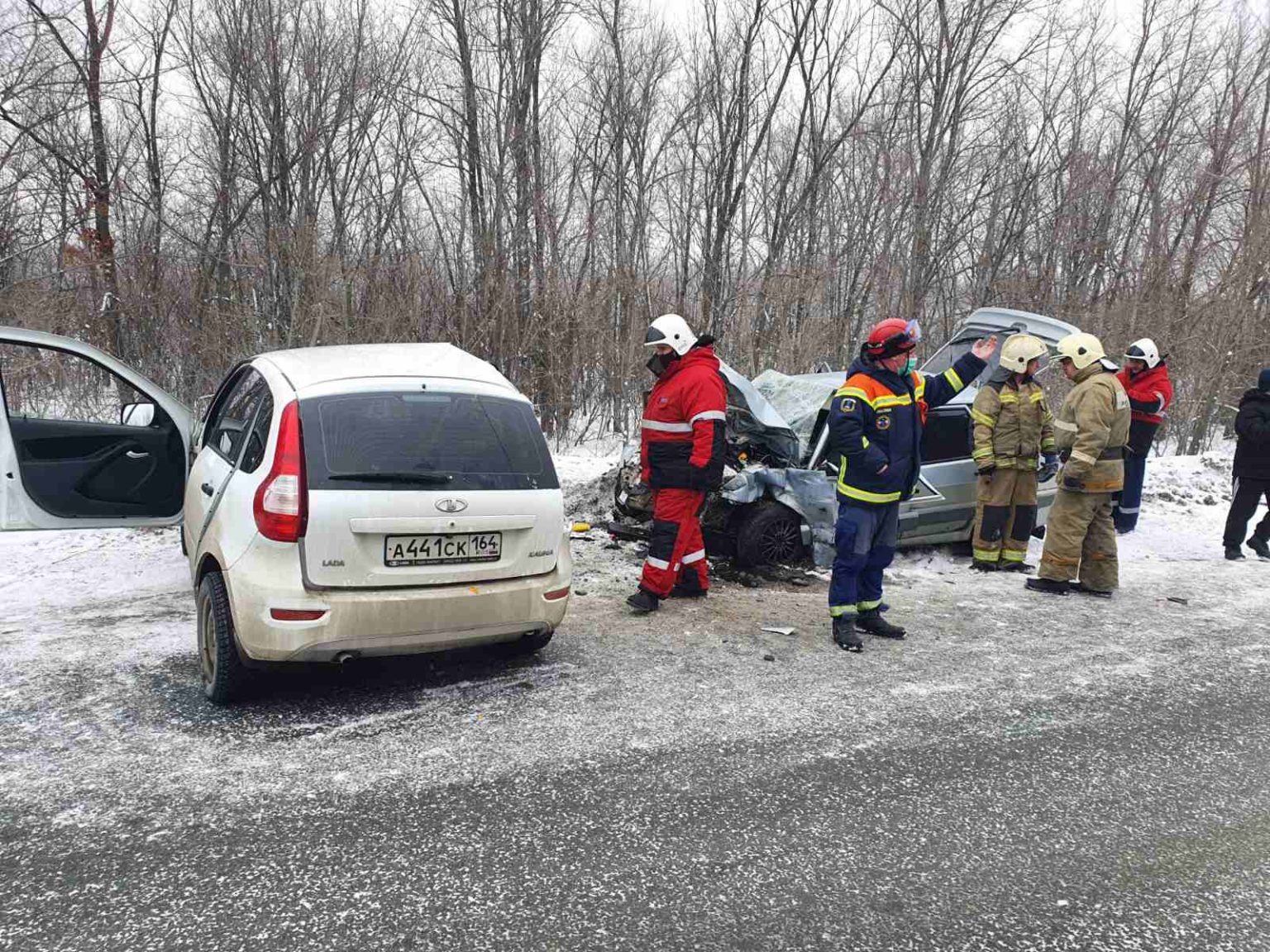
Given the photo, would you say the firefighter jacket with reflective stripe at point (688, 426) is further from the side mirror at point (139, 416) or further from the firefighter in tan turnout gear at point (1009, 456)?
the side mirror at point (139, 416)

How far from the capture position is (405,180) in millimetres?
15750

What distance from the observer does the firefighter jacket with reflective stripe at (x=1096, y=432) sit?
20.9ft

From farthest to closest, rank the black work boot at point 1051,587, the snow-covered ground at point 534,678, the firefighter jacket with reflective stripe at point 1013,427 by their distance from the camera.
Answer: the firefighter jacket with reflective stripe at point 1013,427
the black work boot at point 1051,587
the snow-covered ground at point 534,678

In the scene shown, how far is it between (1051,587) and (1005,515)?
931 mm

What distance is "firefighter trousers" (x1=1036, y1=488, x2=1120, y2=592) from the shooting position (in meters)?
6.60

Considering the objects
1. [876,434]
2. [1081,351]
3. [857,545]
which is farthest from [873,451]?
[1081,351]

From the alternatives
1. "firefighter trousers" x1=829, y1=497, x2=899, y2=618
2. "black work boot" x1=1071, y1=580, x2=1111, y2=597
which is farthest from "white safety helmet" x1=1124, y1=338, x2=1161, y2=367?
"firefighter trousers" x1=829, y1=497, x2=899, y2=618

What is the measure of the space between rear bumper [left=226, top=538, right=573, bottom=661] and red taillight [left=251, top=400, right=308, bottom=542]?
3.0 inches

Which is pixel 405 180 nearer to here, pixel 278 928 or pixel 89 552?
pixel 89 552

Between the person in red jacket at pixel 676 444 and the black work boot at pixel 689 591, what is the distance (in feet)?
1.13

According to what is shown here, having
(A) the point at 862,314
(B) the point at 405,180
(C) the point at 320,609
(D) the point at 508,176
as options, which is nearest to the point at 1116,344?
(A) the point at 862,314

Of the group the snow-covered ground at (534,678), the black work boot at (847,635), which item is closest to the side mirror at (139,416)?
the snow-covered ground at (534,678)

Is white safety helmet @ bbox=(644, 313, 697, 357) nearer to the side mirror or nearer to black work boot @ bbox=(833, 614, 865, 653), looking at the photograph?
black work boot @ bbox=(833, 614, 865, 653)

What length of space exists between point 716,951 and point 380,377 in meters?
2.89
